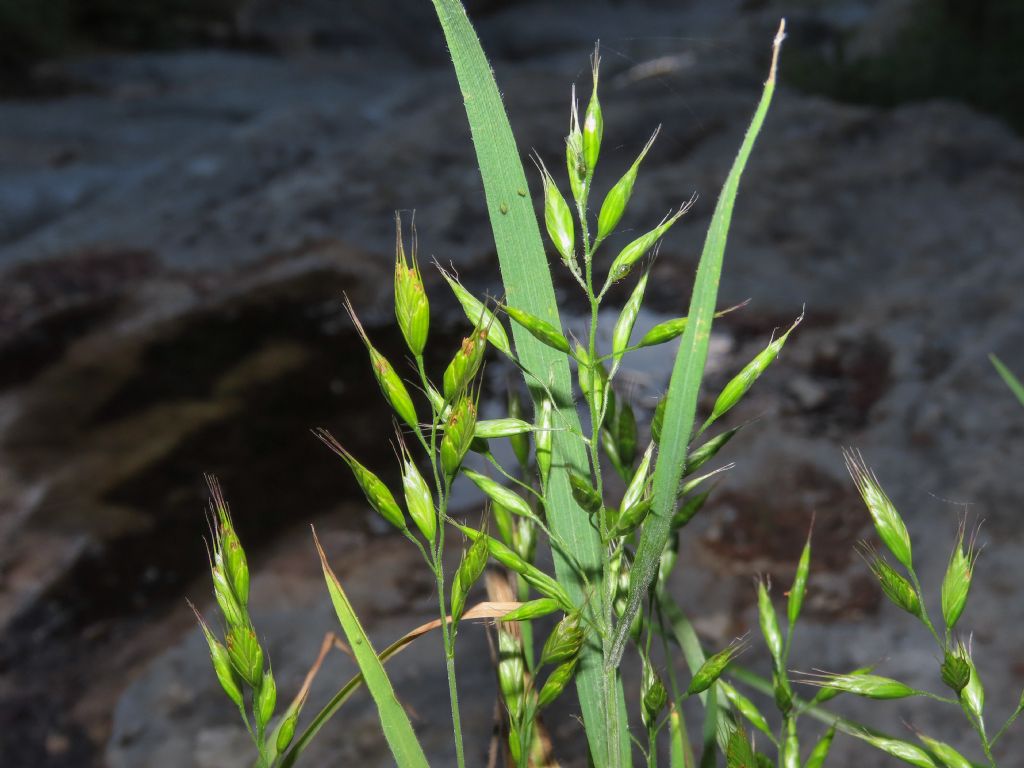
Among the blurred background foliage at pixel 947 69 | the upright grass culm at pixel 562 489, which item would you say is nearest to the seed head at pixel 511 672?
the upright grass culm at pixel 562 489

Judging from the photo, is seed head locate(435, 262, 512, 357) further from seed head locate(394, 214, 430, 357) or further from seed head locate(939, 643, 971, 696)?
seed head locate(939, 643, 971, 696)

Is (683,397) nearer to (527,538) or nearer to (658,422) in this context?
(658,422)

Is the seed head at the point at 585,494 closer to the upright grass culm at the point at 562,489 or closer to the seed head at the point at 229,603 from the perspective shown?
the upright grass culm at the point at 562,489

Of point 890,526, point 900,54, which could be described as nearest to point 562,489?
point 890,526

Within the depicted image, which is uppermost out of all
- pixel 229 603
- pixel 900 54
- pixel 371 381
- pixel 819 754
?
pixel 229 603

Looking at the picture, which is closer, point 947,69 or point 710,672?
point 710,672

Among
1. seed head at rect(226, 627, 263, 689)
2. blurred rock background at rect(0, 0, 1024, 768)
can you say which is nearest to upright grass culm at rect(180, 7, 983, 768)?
seed head at rect(226, 627, 263, 689)
